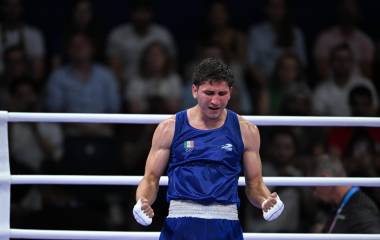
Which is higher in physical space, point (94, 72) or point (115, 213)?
point (94, 72)

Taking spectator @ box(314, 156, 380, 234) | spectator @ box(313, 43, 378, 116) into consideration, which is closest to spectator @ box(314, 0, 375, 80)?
spectator @ box(313, 43, 378, 116)

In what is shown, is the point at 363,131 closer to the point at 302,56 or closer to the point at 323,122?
the point at 302,56

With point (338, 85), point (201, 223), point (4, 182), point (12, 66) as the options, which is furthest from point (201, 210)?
point (338, 85)

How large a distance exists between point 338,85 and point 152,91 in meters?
1.71

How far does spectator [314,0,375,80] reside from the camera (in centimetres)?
917

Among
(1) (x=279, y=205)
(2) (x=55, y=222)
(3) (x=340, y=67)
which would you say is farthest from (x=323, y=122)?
(3) (x=340, y=67)

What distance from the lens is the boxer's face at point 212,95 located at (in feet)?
14.3

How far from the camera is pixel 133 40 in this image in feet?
29.3

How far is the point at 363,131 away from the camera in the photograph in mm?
7730

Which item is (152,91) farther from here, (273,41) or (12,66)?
(273,41)

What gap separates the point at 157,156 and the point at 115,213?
131 inches

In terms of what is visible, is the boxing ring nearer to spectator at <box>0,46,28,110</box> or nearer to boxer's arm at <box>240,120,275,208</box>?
boxer's arm at <box>240,120,275,208</box>

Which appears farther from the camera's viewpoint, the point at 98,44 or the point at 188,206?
the point at 98,44

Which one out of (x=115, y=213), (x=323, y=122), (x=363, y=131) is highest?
(x=323, y=122)
